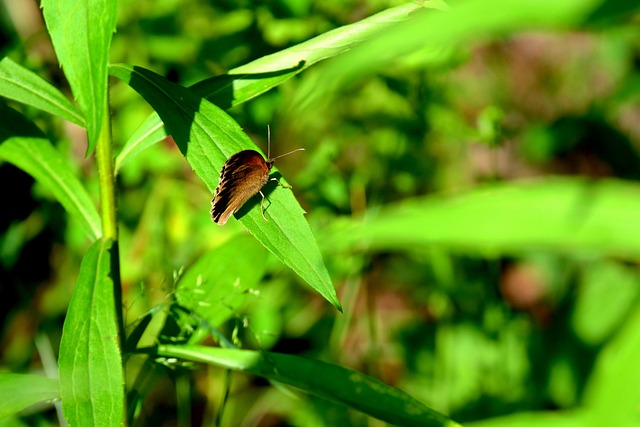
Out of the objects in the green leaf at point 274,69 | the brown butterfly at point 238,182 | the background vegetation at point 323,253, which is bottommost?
the background vegetation at point 323,253

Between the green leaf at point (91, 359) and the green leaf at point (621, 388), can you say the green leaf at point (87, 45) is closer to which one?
the green leaf at point (91, 359)

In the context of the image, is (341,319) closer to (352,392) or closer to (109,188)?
(352,392)

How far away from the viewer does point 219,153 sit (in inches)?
43.7

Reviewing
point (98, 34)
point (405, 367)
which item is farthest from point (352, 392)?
point (405, 367)

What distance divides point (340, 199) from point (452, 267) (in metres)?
0.43

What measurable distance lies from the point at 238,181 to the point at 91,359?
34 centimetres

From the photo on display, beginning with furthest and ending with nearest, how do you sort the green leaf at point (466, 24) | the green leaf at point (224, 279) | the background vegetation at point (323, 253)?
the background vegetation at point (323, 253) → the green leaf at point (224, 279) → the green leaf at point (466, 24)

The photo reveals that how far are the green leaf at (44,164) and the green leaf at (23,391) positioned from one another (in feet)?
0.84

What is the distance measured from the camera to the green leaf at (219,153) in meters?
1.05

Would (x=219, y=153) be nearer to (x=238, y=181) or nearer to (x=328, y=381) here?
(x=238, y=181)

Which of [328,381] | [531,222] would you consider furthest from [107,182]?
[531,222]

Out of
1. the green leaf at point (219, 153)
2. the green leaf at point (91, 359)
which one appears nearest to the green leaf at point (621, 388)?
the green leaf at point (219, 153)

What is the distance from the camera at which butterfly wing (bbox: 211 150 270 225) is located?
1.12m

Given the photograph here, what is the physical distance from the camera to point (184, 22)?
2.46 metres
